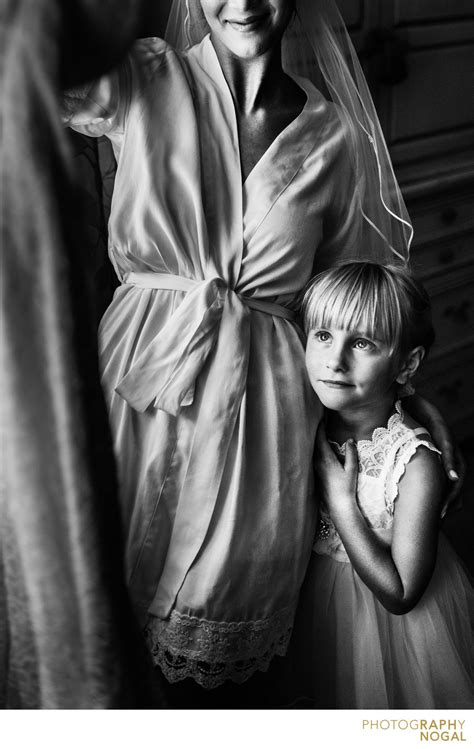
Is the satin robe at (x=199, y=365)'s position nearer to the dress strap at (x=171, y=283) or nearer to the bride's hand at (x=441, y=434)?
the dress strap at (x=171, y=283)

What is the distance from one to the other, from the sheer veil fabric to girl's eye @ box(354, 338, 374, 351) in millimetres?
118

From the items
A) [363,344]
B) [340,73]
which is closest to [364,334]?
[363,344]

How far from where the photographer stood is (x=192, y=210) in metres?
0.66

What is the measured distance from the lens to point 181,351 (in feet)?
2.21

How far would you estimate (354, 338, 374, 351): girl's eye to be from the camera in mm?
731

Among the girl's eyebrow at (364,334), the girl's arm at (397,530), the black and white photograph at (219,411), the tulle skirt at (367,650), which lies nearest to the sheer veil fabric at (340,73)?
the black and white photograph at (219,411)

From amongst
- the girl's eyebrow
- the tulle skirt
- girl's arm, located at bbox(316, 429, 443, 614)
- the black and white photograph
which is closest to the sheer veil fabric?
the black and white photograph

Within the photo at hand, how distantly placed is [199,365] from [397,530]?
247 mm

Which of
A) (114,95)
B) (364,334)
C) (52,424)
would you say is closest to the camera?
(52,424)

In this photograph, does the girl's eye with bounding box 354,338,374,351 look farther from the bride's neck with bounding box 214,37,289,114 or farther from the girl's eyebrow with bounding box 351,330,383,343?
the bride's neck with bounding box 214,37,289,114

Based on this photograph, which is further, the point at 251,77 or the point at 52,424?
the point at 251,77

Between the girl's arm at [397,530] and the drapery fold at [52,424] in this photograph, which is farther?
the girl's arm at [397,530]

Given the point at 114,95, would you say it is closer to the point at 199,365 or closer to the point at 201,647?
the point at 199,365

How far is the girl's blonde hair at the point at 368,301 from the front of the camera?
0.72 meters
